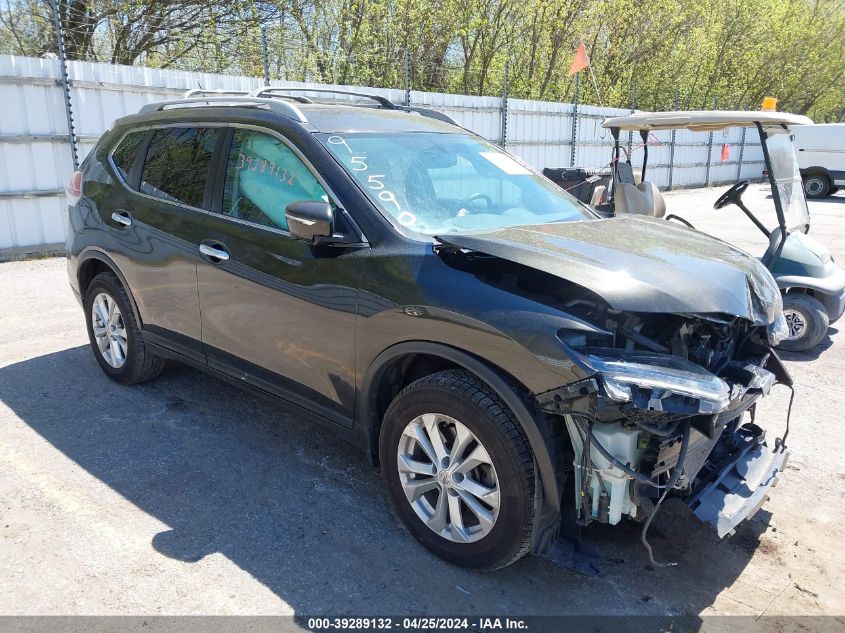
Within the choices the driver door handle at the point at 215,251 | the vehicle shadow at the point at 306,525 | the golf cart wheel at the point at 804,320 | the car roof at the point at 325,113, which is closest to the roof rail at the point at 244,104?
the car roof at the point at 325,113

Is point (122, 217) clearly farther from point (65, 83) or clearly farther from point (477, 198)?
point (65, 83)

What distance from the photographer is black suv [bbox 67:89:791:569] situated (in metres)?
2.49

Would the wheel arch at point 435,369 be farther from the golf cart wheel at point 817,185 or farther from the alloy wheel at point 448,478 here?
the golf cart wheel at point 817,185

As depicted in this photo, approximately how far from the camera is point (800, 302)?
19.0ft

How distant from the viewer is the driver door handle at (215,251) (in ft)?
11.9

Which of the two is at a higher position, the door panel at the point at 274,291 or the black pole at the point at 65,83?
the black pole at the point at 65,83

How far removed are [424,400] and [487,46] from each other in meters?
20.7

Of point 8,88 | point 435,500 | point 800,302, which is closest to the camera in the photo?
point 435,500

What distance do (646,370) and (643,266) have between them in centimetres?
54

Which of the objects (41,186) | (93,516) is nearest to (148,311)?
(93,516)

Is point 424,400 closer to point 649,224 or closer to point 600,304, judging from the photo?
point 600,304

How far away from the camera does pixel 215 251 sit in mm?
3658

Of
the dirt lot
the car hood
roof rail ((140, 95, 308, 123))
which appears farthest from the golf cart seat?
roof rail ((140, 95, 308, 123))

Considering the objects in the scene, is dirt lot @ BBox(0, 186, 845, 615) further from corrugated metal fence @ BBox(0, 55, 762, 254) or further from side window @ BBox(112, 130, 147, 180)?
corrugated metal fence @ BBox(0, 55, 762, 254)
